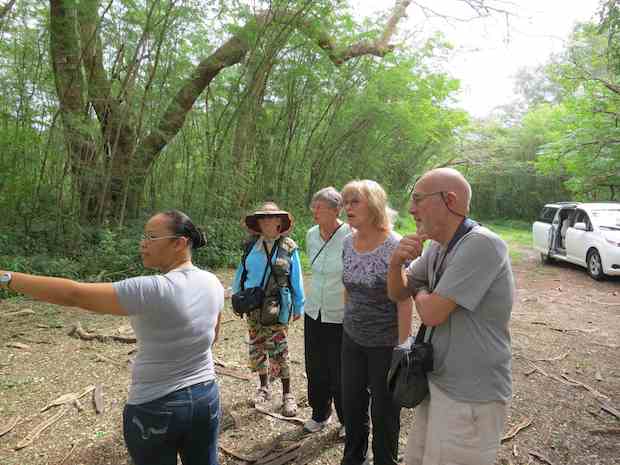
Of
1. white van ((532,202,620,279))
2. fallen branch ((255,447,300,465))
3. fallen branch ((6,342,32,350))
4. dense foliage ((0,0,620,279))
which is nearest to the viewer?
fallen branch ((255,447,300,465))

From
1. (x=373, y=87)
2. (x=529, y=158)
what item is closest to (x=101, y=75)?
(x=373, y=87)

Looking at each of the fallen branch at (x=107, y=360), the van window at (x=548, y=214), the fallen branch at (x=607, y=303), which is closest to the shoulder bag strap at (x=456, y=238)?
the fallen branch at (x=107, y=360)

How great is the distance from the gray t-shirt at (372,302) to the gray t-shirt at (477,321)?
0.55 metres

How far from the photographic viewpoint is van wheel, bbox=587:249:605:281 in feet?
24.1

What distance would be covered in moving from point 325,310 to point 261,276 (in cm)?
53

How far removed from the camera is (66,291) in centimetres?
114

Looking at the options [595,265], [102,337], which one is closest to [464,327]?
[102,337]

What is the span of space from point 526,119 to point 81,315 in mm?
21745

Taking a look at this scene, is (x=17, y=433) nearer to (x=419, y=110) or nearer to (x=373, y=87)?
(x=373, y=87)

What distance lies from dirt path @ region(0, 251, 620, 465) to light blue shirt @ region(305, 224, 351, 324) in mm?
786

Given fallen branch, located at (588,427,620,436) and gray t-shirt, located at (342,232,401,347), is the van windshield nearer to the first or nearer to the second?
fallen branch, located at (588,427,620,436)

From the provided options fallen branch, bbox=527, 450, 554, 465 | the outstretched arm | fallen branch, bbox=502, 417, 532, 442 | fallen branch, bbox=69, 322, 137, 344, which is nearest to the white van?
fallen branch, bbox=502, 417, 532, 442

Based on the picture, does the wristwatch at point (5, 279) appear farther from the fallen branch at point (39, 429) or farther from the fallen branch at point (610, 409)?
the fallen branch at point (610, 409)

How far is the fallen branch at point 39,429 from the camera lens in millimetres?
2461
